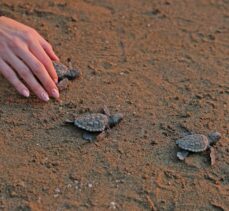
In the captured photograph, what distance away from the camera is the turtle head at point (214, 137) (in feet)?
7.46

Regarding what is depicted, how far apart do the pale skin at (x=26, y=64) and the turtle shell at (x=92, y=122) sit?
0.21 metres

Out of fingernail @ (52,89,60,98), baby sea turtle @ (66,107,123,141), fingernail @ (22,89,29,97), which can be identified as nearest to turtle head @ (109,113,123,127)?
baby sea turtle @ (66,107,123,141)

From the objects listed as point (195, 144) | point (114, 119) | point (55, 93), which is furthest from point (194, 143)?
point (55, 93)

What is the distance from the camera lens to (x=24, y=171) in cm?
210

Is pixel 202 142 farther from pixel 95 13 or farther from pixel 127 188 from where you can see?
pixel 95 13

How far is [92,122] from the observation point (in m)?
2.29

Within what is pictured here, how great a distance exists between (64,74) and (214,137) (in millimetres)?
802

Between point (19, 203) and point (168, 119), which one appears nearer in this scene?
point (19, 203)

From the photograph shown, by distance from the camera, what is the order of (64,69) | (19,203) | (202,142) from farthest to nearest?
(64,69), (202,142), (19,203)

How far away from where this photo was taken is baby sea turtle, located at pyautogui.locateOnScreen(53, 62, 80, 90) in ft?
8.33

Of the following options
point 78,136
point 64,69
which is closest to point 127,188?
point 78,136

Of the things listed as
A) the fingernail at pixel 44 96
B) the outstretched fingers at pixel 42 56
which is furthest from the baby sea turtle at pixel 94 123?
the outstretched fingers at pixel 42 56

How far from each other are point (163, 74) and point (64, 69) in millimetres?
524

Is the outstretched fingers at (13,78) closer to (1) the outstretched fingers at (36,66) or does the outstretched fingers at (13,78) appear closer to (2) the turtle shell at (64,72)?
(1) the outstretched fingers at (36,66)
